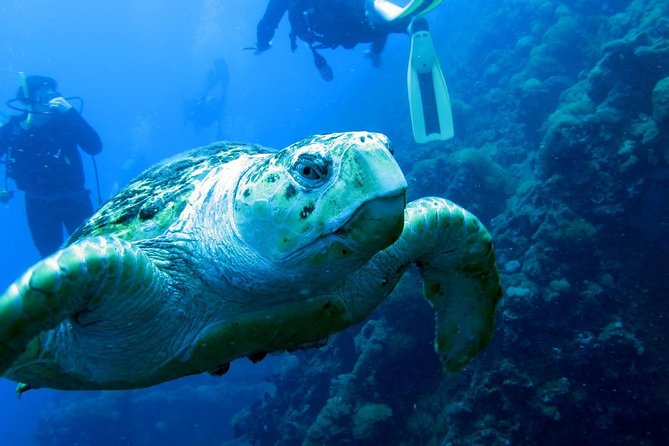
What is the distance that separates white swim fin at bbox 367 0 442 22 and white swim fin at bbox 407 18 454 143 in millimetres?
332

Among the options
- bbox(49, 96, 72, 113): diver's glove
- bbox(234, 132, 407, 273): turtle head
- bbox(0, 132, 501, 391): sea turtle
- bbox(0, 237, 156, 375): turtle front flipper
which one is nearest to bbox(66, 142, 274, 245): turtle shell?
bbox(0, 132, 501, 391): sea turtle

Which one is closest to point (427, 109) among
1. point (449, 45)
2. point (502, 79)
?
point (502, 79)

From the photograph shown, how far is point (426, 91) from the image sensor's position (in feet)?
26.9

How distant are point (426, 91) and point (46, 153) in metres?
7.69

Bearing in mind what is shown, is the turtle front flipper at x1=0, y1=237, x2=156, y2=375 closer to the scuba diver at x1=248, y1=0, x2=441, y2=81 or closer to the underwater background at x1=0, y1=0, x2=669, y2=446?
the underwater background at x1=0, y1=0, x2=669, y2=446

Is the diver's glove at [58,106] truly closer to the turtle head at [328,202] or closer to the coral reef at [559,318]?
the coral reef at [559,318]

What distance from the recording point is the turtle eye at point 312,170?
115 cm

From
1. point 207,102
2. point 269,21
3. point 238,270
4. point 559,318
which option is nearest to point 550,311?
point 559,318

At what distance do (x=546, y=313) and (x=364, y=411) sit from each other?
2.65m

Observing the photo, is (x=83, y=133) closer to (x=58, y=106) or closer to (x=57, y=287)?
(x=58, y=106)

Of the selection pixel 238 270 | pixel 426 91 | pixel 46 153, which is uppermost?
pixel 46 153

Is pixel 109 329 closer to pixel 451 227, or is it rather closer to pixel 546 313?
pixel 451 227

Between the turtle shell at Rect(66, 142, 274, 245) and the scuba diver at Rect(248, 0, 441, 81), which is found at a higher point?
the scuba diver at Rect(248, 0, 441, 81)

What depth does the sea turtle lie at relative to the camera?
3.85 feet
